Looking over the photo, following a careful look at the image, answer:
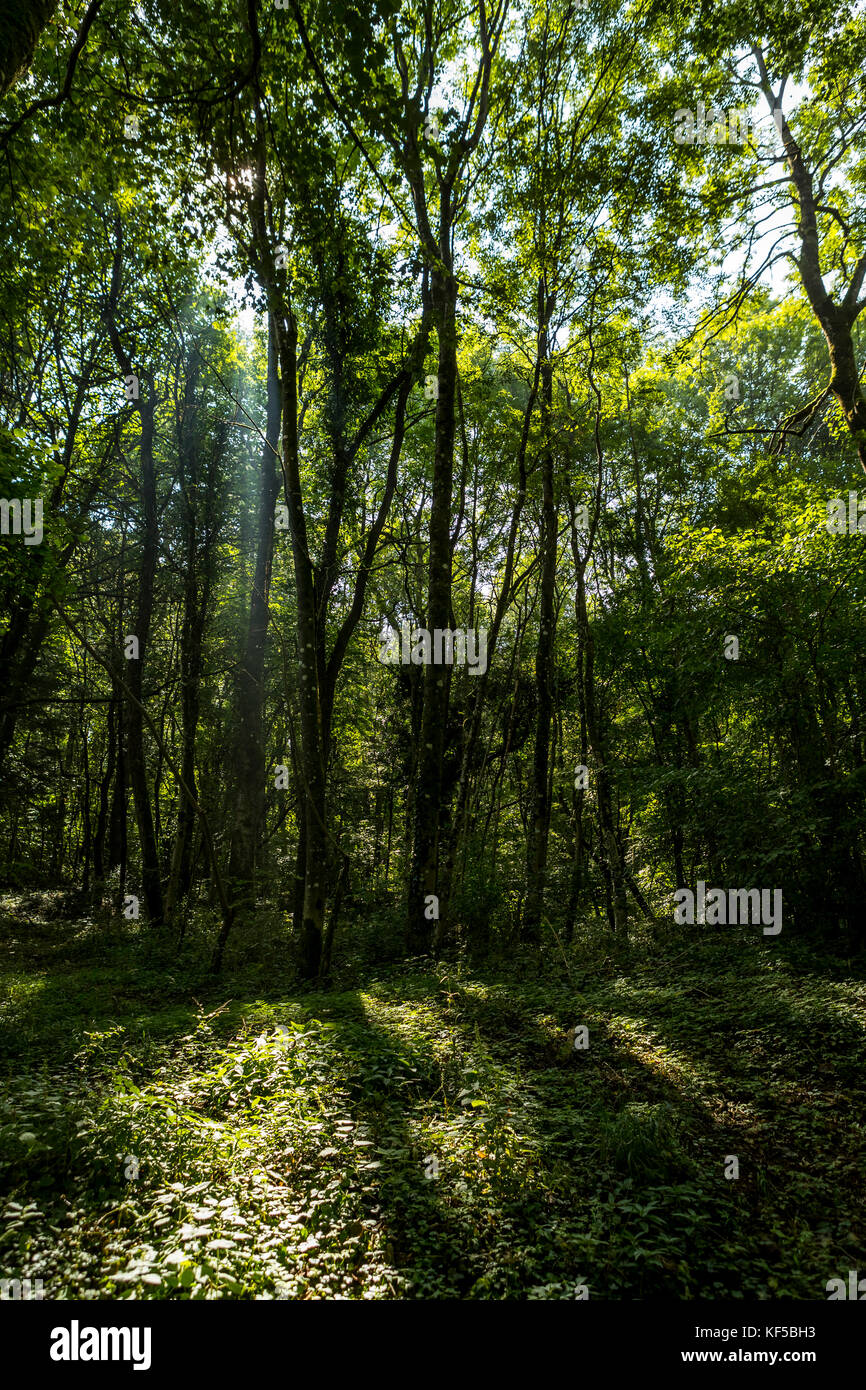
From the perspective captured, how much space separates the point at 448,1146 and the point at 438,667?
663cm

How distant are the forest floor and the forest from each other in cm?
3

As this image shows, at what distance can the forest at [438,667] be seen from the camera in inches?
140

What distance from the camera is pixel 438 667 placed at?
975cm

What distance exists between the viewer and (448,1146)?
404cm

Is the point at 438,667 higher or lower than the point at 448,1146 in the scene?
higher

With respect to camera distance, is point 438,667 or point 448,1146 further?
point 438,667

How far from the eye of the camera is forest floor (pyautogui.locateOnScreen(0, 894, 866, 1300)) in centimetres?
296

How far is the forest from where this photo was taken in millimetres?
3549

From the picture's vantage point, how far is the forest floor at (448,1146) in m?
2.96

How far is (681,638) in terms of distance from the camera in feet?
32.7

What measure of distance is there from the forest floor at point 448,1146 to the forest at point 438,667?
0.03 m

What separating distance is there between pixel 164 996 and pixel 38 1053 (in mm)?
2822
